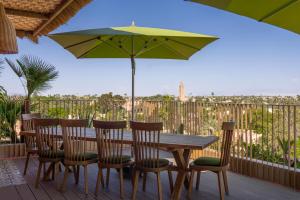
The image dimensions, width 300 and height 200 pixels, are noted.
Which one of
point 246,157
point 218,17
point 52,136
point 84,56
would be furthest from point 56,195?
point 218,17

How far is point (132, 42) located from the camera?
17.5 feet

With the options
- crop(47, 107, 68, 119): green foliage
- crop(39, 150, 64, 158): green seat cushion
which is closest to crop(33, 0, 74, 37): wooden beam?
crop(47, 107, 68, 119): green foliage

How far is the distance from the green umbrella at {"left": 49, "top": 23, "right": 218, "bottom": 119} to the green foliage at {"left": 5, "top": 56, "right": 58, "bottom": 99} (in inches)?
66.1

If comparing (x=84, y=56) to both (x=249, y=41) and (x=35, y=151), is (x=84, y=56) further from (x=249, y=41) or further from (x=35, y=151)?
(x=249, y=41)

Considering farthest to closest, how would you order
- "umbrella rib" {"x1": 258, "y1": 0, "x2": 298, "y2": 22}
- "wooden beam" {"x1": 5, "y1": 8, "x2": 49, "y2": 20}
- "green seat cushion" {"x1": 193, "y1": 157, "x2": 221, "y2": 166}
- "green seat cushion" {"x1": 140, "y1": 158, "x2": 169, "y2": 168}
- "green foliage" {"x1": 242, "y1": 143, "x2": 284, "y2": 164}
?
"wooden beam" {"x1": 5, "y1": 8, "x2": 49, "y2": 20}
"green foliage" {"x1": 242, "y1": 143, "x2": 284, "y2": 164}
"green seat cushion" {"x1": 193, "y1": 157, "x2": 221, "y2": 166}
"green seat cushion" {"x1": 140, "y1": 158, "x2": 169, "y2": 168}
"umbrella rib" {"x1": 258, "y1": 0, "x2": 298, "y2": 22}

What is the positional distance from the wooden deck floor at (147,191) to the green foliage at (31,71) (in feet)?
9.09

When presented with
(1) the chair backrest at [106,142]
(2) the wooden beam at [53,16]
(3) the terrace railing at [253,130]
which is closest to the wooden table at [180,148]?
(1) the chair backrest at [106,142]

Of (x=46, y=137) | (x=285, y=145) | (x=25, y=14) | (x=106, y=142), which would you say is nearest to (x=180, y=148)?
(x=106, y=142)

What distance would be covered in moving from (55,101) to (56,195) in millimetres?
3709

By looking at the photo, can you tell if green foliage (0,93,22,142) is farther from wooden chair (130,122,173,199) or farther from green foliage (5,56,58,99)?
wooden chair (130,122,173,199)

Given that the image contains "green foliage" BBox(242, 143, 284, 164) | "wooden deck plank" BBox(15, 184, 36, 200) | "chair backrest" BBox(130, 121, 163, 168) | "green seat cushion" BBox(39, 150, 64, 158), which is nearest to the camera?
"chair backrest" BBox(130, 121, 163, 168)

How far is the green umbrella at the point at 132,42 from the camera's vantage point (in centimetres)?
481

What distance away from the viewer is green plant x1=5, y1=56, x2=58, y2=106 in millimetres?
7246

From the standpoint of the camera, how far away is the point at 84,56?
20.3ft
